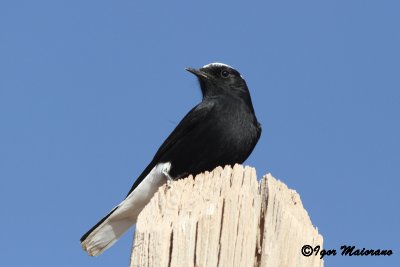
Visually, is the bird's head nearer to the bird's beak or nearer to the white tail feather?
the bird's beak

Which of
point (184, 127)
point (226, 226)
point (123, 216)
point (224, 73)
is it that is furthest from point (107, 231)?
point (226, 226)

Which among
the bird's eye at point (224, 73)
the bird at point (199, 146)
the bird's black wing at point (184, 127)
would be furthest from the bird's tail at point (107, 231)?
the bird's eye at point (224, 73)

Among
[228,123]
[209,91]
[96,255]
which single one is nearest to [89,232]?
[96,255]

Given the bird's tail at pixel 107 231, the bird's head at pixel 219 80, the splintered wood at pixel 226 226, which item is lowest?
the splintered wood at pixel 226 226

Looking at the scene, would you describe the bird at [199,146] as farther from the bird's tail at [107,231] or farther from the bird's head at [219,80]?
the bird's head at [219,80]

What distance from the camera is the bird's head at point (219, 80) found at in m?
8.05

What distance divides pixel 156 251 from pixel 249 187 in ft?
2.35

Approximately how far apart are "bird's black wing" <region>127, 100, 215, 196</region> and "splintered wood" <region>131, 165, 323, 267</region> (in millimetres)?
3183

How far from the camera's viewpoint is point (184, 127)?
750 cm

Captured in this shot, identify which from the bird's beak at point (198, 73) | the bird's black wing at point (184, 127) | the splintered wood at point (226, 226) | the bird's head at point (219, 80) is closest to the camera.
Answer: the splintered wood at point (226, 226)

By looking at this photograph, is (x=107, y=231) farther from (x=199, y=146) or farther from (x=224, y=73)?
(x=224, y=73)

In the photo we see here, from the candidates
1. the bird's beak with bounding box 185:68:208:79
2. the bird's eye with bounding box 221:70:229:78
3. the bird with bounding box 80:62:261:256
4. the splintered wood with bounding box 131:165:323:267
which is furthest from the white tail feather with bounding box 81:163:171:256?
the splintered wood with bounding box 131:165:323:267

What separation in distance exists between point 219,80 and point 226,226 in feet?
15.0

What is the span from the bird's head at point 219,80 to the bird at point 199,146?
7.1 inches
